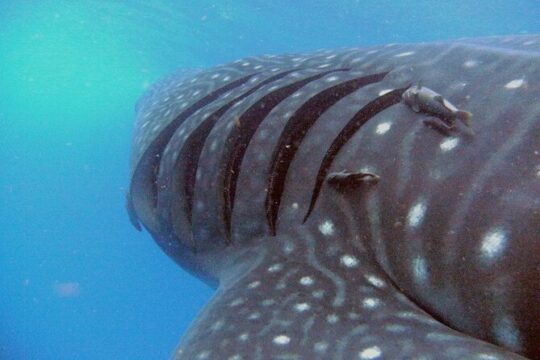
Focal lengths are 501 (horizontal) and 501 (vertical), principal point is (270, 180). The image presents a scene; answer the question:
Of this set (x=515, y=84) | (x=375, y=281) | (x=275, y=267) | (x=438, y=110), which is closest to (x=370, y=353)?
(x=375, y=281)

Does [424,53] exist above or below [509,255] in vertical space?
above

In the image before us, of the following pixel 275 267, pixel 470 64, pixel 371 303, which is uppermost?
pixel 470 64

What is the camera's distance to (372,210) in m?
2.21

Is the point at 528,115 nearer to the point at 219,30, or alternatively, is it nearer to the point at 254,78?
the point at 254,78

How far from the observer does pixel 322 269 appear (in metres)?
2.26

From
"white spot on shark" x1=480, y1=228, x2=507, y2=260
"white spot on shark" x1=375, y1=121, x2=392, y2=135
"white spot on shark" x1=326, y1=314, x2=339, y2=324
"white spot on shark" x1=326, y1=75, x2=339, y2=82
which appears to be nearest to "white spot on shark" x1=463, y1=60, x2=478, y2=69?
"white spot on shark" x1=375, y1=121, x2=392, y2=135

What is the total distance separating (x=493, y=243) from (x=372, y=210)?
1.75 ft

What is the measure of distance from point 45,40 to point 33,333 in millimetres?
22145

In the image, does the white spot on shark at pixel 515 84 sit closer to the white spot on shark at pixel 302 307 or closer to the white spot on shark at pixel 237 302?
the white spot on shark at pixel 302 307

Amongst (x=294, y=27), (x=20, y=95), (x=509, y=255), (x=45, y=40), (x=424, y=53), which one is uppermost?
(x=20, y=95)

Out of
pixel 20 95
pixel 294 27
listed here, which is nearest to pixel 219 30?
pixel 294 27

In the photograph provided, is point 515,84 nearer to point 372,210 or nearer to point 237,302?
point 372,210

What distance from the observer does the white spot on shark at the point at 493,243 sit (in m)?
1.81

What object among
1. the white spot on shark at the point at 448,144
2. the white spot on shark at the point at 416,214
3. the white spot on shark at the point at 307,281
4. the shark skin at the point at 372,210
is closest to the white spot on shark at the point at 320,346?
the shark skin at the point at 372,210
